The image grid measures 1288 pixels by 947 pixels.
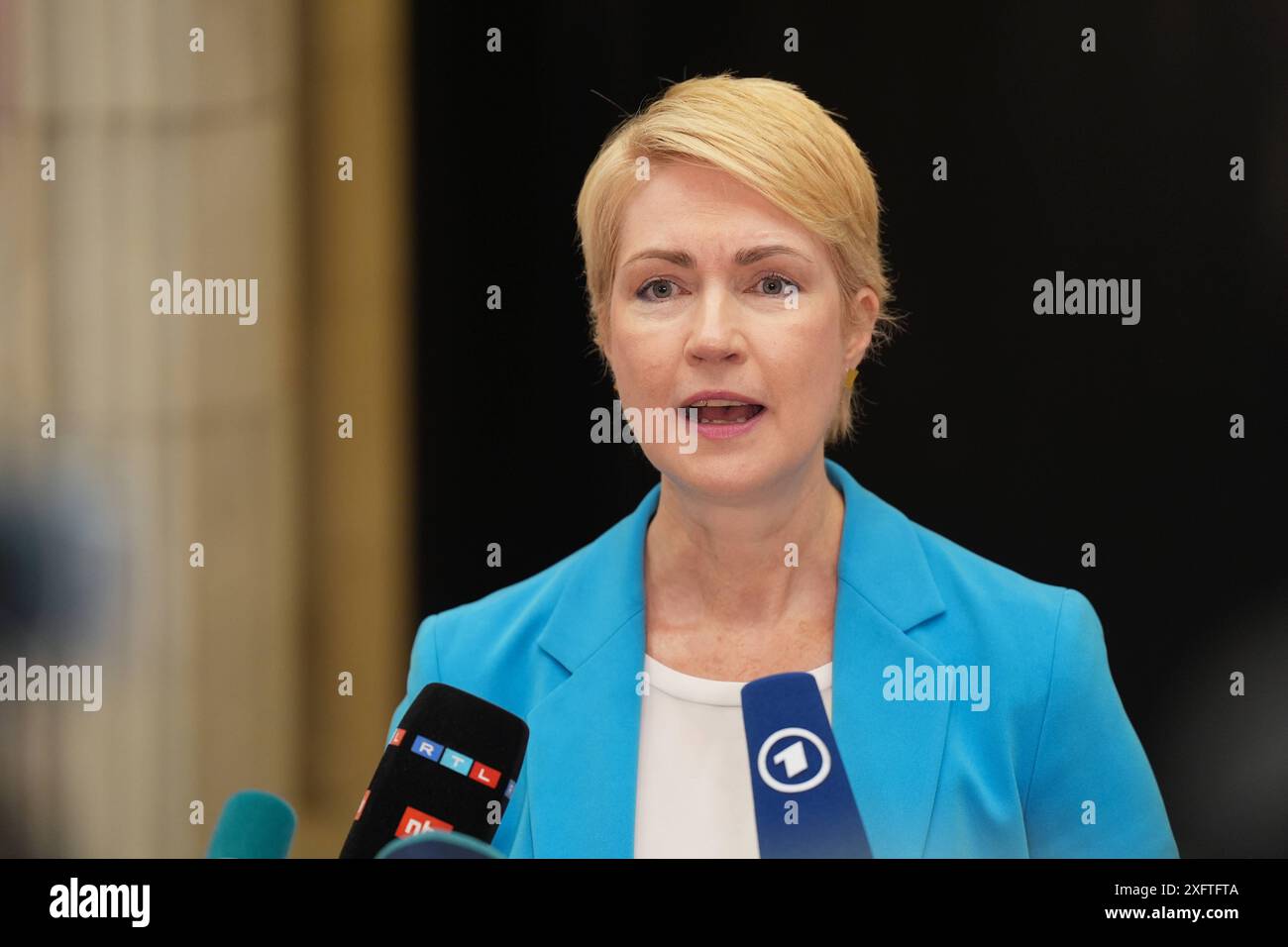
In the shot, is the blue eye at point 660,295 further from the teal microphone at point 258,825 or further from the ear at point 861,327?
the teal microphone at point 258,825

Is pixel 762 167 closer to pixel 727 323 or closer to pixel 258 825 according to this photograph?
pixel 727 323

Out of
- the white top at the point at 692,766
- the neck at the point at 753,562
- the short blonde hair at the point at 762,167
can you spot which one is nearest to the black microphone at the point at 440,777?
the white top at the point at 692,766

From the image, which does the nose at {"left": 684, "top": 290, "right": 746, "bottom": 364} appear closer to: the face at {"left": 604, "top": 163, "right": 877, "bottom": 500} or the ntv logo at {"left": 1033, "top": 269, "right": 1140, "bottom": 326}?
the face at {"left": 604, "top": 163, "right": 877, "bottom": 500}

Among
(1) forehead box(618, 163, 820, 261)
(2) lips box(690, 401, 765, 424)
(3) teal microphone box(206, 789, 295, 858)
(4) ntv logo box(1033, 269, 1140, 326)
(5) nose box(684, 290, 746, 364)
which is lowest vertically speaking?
(3) teal microphone box(206, 789, 295, 858)

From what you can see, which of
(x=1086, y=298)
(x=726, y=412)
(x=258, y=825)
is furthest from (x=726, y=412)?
(x=258, y=825)

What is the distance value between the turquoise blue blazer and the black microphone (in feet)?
0.50

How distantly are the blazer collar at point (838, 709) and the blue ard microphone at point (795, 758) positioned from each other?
0.08 metres

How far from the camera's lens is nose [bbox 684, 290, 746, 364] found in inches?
85.3

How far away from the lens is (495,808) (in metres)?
2.07

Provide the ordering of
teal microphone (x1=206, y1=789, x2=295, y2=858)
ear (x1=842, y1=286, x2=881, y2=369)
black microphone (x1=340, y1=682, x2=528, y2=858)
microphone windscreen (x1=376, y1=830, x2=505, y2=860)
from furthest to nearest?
ear (x1=842, y1=286, x2=881, y2=369), teal microphone (x1=206, y1=789, x2=295, y2=858), black microphone (x1=340, y1=682, x2=528, y2=858), microphone windscreen (x1=376, y1=830, x2=505, y2=860)

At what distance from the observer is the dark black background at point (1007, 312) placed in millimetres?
2287

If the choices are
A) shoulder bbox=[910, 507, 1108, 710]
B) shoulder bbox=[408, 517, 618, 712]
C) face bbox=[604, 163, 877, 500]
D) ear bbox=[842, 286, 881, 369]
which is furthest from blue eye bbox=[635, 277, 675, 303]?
shoulder bbox=[910, 507, 1108, 710]

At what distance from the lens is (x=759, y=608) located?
2266 millimetres
